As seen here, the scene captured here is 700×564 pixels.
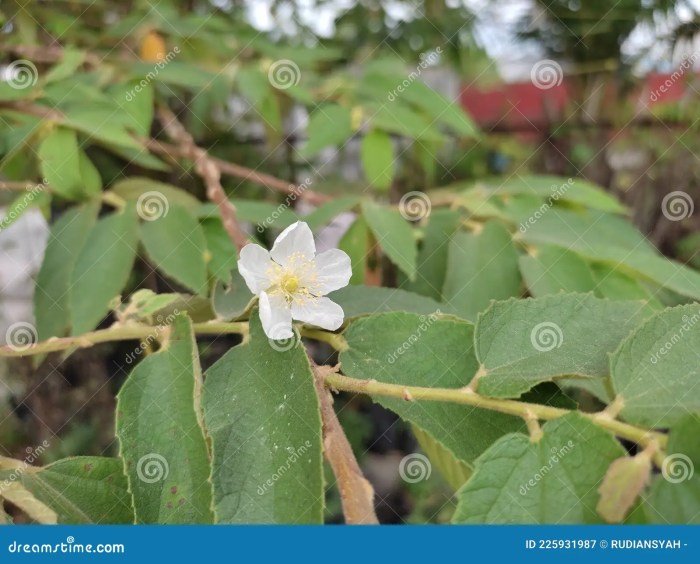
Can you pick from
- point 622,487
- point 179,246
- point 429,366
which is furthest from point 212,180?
point 622,487

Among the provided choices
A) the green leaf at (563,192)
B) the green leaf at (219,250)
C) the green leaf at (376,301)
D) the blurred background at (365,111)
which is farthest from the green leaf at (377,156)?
the green leaf at (376,301)

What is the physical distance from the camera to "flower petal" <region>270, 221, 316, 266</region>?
430 mm

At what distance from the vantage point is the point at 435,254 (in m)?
0.66

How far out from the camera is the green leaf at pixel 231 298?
1.42 ft

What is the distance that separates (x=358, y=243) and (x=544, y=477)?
350 millimetres

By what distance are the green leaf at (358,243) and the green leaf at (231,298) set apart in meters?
0.18

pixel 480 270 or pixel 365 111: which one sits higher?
pixel 365 111

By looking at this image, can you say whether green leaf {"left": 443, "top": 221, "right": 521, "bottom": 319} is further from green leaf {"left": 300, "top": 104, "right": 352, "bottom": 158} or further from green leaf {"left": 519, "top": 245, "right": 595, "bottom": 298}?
green leaf {"left": 300, "top": 104, "right": 352, "bottom": 158}

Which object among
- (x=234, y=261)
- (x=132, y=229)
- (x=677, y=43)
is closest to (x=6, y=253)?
(x=132, y=229)

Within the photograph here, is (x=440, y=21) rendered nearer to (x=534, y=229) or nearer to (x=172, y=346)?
(x=534, y=229)

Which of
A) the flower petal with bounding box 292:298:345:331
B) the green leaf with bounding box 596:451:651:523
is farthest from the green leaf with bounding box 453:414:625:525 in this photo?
the flower petal with bounding box 292:298:345:331

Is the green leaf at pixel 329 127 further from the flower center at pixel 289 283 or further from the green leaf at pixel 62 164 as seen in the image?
the flower center at pixel 289 283

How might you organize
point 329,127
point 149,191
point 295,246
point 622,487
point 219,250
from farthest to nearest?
point 329,127, point 149,191, point 219,250, point 295,246, point 622,487

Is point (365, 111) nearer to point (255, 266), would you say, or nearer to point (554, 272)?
point (554, 272)
